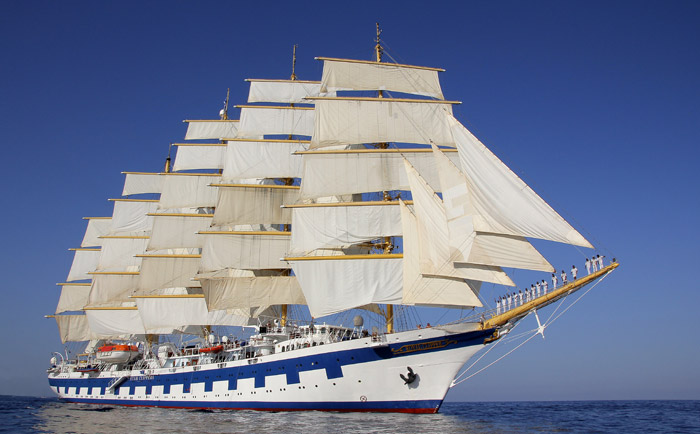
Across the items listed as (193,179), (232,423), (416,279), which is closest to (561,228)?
(416,279)

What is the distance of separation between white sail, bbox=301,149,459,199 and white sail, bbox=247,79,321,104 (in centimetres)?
1380

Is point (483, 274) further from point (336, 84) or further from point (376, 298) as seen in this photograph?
point (336, 84)

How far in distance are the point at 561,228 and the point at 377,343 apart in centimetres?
1032

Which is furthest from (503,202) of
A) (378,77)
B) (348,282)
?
(378,77)

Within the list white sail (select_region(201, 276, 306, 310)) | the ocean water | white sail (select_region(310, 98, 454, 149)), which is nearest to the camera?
the ocean water

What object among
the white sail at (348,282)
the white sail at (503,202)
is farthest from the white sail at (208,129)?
the white sail at (503,202)

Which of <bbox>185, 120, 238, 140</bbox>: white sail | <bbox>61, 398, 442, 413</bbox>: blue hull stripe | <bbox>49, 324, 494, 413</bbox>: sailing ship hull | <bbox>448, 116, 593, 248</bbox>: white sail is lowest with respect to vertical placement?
<bbox>61, 398, 442, 413</bbox>: blue hull stripe

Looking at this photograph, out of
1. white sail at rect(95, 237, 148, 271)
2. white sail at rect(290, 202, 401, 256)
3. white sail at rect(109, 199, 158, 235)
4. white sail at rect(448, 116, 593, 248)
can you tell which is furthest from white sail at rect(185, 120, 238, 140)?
white sail at rect(448, 116, 593, 248)

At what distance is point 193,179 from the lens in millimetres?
51219

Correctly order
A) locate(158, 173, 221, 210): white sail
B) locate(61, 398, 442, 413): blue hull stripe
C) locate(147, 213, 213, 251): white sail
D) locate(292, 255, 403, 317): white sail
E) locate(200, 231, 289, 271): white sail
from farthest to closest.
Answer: locate(158, 173, 221, 210): white sail < locate(147, 213, 213, 251): white sail < locate(200, 231, 289, 271): white sail < locate(292, 255, 403, 317): white sail < locate(61, 398, 442, 413): blue hull stripe

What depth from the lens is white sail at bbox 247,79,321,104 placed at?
49.0m

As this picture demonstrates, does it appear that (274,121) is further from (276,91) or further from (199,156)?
(199,156)

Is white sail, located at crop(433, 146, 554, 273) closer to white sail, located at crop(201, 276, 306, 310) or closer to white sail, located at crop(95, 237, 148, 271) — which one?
white sail, located at crop(201, 276, 306, 310)

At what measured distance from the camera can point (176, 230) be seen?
48375mm
